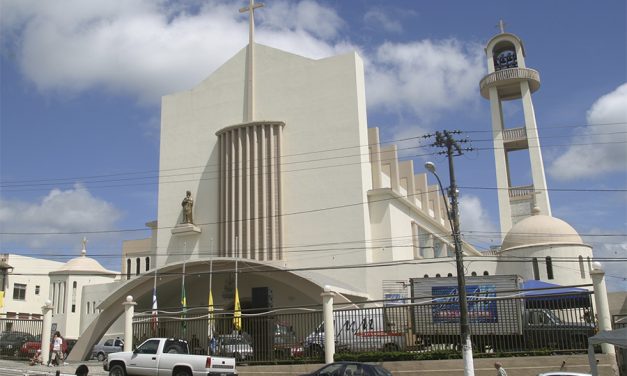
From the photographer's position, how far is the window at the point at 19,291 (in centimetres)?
6644

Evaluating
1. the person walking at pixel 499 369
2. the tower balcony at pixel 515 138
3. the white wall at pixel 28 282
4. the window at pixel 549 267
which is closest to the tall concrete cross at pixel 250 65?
the tower balcony at pixel 515 138

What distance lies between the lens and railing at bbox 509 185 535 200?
4722 centimetres

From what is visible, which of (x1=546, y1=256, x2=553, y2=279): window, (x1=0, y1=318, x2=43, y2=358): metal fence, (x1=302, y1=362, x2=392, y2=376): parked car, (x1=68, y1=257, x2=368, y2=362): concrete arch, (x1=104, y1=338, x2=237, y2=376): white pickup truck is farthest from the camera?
(x1=68, y1=257, x2=368, y2=362): concrete arch

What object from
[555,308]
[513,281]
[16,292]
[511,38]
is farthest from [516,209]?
[16,292]

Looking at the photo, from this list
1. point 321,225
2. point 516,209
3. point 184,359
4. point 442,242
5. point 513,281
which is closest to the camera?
point 184,359

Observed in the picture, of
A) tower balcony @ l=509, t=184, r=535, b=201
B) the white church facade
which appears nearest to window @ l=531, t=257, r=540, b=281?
the white church facade

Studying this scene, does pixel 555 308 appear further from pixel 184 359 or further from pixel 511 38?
pixel 511 38

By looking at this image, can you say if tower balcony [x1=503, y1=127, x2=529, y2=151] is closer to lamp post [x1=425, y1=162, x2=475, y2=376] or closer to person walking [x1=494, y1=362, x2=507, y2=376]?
lamp post [x1=425, y1=162, x2=475, y2=376]

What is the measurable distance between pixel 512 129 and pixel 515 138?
860 mm

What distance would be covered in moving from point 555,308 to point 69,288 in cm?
4861

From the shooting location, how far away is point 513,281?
24719 millimetres

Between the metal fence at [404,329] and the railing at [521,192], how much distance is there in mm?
27244

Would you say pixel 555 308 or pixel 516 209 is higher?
pixel 516 209

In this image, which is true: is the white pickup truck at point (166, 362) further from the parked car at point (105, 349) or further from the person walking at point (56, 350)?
the parked car at point (105, 349)
